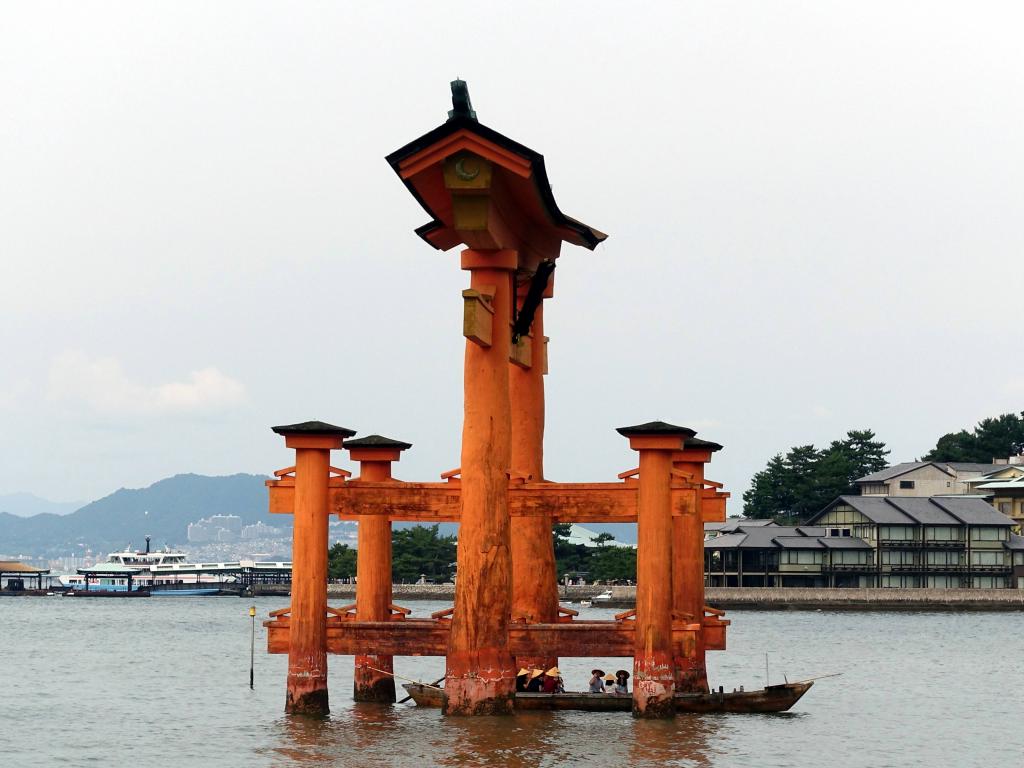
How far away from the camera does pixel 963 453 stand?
19038cm

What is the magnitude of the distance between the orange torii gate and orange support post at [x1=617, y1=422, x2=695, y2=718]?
1.2 inches

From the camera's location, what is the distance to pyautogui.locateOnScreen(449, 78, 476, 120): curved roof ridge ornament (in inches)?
1375

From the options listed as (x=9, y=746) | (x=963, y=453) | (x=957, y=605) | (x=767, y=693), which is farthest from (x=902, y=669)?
(x=963, y=453)

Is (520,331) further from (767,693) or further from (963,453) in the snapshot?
(963,453)

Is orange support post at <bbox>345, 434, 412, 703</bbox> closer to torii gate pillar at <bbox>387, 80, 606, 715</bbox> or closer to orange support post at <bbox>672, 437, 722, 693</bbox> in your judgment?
torii gate pillar at <bbox>387, 80, 606, 715</bbox>

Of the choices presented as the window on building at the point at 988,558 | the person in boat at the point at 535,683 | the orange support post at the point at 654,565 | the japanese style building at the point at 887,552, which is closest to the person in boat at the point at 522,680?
the person in boat at the point at 535,683

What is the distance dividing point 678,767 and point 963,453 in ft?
545

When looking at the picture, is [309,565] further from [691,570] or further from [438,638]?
[691,570]

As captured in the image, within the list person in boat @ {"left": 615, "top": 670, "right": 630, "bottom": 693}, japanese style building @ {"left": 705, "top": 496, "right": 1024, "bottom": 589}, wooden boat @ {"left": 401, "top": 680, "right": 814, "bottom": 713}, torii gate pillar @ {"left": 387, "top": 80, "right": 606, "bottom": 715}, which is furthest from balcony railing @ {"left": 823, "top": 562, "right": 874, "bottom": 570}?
torii gate pillar @ {"left": 387, "top": 80, "right": 606, "bottom": 715}

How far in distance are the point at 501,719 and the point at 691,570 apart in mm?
8635

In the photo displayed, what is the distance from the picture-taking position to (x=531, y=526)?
132 ft

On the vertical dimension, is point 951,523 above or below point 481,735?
above

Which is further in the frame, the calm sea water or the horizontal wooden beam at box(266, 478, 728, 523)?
the horizontal wooden beam at box(266, 478, 728, 523)

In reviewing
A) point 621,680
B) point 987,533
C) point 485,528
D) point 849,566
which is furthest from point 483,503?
point 987,533
